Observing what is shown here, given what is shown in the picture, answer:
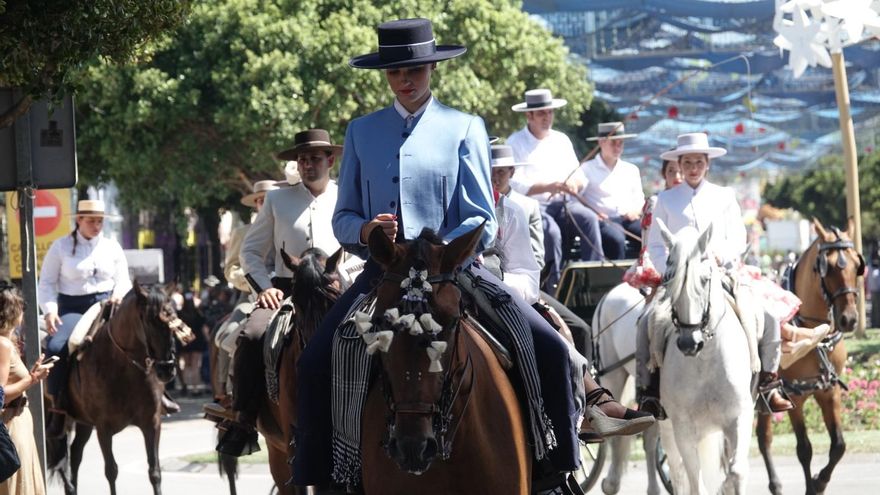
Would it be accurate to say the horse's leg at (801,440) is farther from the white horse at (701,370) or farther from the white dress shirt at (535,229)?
the white dress shirt at (535,229)

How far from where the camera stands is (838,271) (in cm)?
1484

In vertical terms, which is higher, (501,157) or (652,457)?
(501,157)

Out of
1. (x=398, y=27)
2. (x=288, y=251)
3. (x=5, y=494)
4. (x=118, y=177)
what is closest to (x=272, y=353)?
(x=288, y=251)

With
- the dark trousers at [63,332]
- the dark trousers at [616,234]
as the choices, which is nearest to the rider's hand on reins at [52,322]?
the dark trousers at [63,332]

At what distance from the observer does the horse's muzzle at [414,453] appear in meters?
5.81

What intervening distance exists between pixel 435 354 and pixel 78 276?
34.3ft

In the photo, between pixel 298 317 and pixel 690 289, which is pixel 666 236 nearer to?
pixel 690 289

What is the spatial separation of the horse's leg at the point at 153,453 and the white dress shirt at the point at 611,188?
4.86 meters

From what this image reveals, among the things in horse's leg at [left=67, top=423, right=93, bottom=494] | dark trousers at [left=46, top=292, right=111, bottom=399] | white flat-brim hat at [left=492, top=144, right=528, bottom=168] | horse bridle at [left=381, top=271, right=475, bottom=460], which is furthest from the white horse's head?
horse's leg at [left=67, top=423, right=93, bottom=494]

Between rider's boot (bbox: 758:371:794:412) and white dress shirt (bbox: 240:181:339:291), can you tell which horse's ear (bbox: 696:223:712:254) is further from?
A: white dress shirt (bbox: 240:181:339:291)

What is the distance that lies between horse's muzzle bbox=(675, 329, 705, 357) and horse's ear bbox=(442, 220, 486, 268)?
17.0 feet

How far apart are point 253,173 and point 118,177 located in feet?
8.63

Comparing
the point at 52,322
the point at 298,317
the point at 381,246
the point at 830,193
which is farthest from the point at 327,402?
the point at 830,193

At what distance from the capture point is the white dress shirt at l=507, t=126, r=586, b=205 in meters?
15.4
